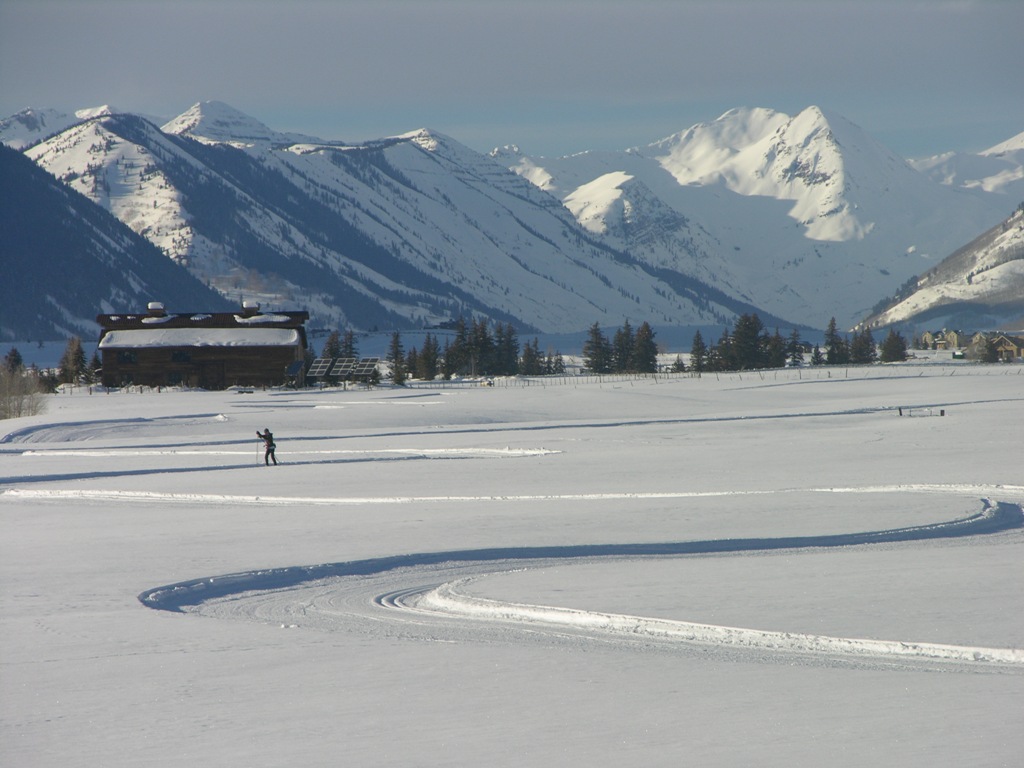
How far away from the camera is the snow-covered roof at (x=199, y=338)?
91.8 meters

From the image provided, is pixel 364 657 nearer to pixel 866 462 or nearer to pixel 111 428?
pixel 866 462

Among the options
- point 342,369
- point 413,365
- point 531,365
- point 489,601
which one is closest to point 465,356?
point 413,365

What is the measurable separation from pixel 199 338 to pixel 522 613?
83101 millimetres

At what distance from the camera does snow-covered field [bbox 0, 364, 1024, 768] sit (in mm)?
9789

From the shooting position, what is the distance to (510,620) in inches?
567

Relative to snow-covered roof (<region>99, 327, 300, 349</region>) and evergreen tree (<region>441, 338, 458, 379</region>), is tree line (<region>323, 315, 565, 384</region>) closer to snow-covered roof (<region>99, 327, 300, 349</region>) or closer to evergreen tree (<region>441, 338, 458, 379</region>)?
evergreen tree (<region>441, 338, 458, 379</region>)

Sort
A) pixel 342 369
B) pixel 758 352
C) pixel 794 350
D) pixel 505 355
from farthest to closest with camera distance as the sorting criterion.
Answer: pixel 794 350 → pixel 758 352 → pixel 505 355 → pixel 342 369

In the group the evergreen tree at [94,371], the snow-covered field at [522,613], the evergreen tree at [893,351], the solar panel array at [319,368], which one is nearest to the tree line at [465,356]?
the solar panel array at [319,368]

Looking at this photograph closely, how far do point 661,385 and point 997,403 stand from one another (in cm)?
2879

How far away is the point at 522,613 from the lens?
48.1 ft

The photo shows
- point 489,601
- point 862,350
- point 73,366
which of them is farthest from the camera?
point 862,350

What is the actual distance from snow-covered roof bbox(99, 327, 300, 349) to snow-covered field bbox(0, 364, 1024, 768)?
55.9m

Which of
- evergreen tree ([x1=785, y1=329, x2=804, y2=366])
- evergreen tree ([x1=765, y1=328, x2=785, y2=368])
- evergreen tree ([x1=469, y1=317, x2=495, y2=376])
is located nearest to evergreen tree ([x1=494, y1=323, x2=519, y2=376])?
evergreen tree ([x1=469, y1=317, x2=495, y2=376])

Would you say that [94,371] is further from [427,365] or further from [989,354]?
[989,354]
